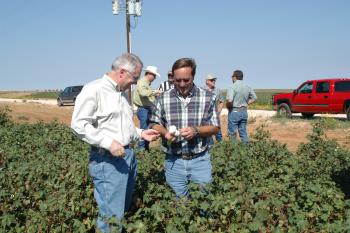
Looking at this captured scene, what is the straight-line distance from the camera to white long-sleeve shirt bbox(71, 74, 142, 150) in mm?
3648

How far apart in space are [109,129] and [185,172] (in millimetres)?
884

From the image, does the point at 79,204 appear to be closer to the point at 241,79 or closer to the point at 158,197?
the point at 158,197

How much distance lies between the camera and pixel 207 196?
3.89 meters

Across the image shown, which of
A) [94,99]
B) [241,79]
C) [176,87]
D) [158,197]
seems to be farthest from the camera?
[241,79]

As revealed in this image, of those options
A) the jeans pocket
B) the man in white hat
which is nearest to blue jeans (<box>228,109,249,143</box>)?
the man in white hat

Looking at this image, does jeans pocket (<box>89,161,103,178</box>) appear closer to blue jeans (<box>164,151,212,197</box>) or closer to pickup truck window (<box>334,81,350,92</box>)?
blue jeans (<box>164,151,212,197</box>)

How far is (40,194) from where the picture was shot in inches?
186

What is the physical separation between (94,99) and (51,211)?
130cm

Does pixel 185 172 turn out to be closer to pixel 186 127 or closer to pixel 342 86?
pixel 186 127

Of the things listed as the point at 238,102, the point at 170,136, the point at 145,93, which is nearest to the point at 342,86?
the point at 238,102

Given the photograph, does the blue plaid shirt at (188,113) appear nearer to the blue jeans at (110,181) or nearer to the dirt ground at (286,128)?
the blue jeans at (110,181)

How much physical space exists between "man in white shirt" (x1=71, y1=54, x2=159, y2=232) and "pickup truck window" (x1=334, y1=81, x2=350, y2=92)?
53.3ft

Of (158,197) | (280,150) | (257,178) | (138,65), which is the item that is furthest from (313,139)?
(138,65)

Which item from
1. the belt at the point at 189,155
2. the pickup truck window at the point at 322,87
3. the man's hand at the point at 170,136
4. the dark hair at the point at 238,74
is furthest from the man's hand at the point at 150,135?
the pickup truck window at the point at 322,87
